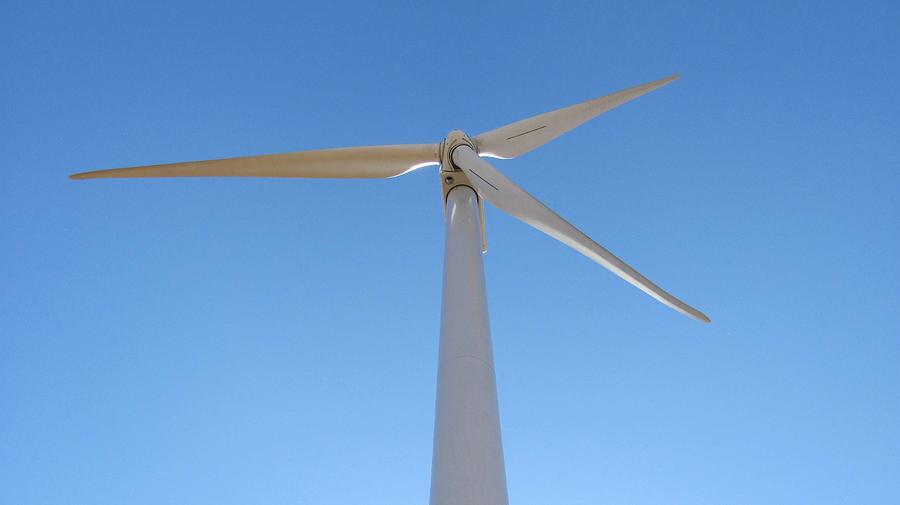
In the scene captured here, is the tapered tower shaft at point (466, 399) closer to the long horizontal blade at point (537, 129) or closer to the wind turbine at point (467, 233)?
the wind turbine at point (467, 233)

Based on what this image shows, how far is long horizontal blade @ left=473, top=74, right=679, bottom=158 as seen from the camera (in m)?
12.4

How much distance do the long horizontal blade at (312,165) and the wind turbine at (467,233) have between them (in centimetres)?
2

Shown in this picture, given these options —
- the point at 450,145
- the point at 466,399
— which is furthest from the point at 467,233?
the point at 466,399

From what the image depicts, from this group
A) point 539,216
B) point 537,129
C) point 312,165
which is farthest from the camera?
point 537,129

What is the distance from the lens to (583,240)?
9.10m

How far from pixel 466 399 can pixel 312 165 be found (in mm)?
6099

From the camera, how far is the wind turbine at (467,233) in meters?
5.61

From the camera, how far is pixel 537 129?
12.8 metres

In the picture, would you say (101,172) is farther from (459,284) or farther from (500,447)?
(500,447)

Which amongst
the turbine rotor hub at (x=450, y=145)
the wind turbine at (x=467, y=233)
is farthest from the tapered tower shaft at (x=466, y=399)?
the turbine rotor hub at (x=450, y=145)

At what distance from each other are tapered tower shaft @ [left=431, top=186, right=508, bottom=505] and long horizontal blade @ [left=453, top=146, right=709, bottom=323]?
1.05 m

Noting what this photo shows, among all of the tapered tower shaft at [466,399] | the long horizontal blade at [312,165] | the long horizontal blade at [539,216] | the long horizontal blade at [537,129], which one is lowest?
the tapered tower shaft at [466,399]

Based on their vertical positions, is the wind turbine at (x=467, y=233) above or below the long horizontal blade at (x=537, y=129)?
below

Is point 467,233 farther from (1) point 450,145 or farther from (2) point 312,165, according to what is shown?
(2) point 312,165
